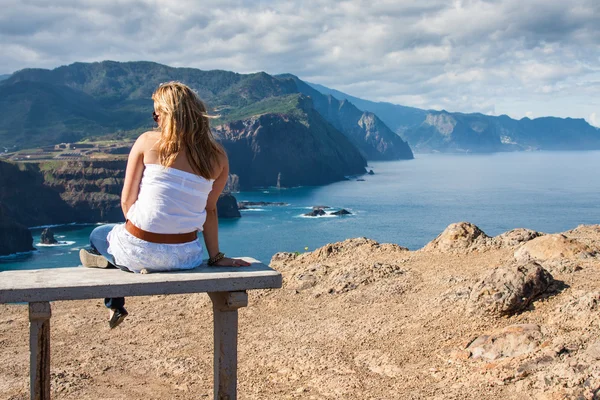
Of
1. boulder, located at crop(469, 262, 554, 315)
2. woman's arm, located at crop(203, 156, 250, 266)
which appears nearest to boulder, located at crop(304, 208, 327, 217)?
boulder, located at crop(469, 262, 554, 315)

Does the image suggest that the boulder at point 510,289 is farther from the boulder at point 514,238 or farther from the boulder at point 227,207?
the boulder at point 227,207

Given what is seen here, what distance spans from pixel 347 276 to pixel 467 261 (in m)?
2.02

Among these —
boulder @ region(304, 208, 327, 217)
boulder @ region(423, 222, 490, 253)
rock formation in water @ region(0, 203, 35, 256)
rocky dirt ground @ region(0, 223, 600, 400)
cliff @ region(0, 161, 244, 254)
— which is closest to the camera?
rocky dirt ground @ region(0, 223, 600, 400)

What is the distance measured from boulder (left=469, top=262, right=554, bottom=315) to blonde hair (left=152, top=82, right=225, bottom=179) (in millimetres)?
4437

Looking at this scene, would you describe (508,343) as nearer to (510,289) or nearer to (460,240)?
(510,289)

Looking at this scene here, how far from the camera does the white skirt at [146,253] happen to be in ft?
15.9

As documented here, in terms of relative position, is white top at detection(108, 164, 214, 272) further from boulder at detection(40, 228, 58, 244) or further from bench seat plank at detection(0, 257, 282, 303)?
boulder at detection(40, 228, 58, 244)

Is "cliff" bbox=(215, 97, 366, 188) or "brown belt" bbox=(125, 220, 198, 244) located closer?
"brown belt" bbox=(125, 220, 198, 244)

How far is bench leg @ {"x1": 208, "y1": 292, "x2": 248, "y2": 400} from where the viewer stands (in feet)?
16.4

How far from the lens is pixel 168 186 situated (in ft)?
15.7

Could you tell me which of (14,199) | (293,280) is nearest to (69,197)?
(14,199)

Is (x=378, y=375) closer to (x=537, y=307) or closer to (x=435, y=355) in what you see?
(x=435, y=355)

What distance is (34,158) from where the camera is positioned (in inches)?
5714

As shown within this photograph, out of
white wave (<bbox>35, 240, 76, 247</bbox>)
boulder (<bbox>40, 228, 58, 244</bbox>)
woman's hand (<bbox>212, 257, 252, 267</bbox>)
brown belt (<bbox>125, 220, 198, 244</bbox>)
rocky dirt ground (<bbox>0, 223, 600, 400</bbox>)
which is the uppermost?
brown belt (<bbox>125, 220, 198, 244</bbox>)
